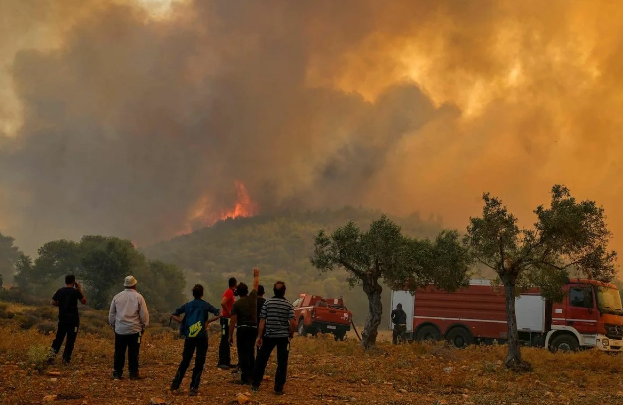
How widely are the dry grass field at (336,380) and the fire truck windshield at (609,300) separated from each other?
14.2 feet

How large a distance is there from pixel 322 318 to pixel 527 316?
12.9 meters

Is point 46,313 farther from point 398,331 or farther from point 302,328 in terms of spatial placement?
point 398,331

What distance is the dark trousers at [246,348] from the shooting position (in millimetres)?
12625

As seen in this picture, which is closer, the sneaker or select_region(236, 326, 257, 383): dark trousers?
select_region(236, 326, 257, 383): dark trousers

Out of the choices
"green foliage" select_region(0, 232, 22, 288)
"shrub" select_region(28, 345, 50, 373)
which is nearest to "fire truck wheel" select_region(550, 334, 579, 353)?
"shrub" select_region(28, 345, 50, 373)

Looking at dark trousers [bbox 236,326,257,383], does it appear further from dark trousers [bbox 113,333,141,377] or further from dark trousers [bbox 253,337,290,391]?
dark trousers [bbox 113,333,141,377]

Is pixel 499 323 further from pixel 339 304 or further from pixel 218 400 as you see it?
pixel 218 400

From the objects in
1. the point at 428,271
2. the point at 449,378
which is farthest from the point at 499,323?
the point at 449,378

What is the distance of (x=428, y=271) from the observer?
81.8ft

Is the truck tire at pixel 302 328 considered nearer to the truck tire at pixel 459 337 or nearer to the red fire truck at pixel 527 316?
the red fire truck at pixel 527 316

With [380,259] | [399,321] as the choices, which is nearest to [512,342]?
[380,259]

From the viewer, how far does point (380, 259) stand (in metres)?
25.7

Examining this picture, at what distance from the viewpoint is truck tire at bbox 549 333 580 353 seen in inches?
1017

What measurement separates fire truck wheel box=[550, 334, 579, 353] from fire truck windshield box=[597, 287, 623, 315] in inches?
76.8
